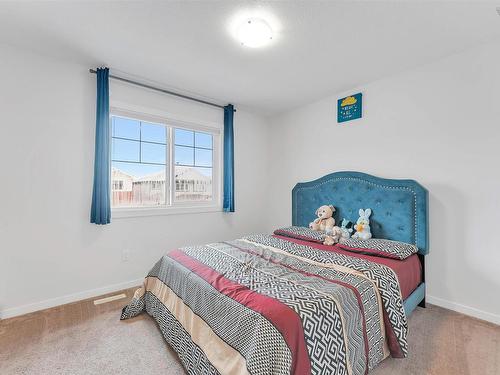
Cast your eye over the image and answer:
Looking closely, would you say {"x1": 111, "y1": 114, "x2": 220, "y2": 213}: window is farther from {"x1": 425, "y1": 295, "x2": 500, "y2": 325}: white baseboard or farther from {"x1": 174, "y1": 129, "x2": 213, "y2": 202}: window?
{"x1": 425, "y1": 295, "x2": 500, "y2": 325}: white baseboard

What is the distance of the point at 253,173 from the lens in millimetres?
4062

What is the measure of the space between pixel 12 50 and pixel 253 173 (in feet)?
9.84

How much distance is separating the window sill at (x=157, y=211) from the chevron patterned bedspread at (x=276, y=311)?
94 centimetres

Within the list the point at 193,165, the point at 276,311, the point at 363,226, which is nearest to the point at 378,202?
the point at 363,226

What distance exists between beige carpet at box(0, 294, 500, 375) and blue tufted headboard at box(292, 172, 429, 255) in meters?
0.71

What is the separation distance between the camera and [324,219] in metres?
3.11

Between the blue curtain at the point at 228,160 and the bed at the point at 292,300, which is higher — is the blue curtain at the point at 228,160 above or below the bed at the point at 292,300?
above

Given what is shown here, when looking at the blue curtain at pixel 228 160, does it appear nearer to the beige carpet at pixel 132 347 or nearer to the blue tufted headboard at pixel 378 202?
the blue tufted headboard at pixel 378 202

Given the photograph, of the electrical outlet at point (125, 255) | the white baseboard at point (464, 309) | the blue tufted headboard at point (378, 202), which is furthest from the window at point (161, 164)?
the white baseboard at point (464, 309)

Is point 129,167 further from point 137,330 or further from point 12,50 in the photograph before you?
point 137,330

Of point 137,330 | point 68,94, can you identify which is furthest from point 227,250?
point 68,94

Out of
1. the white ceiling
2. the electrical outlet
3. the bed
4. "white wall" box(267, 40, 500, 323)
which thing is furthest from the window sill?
"white wall" box(267, 40, 500, 323)

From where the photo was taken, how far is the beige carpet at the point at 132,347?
1604 mm

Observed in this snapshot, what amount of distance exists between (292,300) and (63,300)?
2.39 metres
